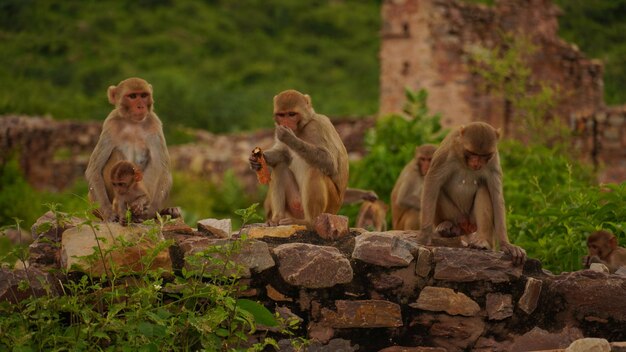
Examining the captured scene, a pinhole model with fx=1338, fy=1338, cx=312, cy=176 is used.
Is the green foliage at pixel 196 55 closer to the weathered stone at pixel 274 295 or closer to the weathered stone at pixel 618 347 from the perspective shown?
the weathered stone at pixel 274 295

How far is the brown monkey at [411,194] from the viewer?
1296cm

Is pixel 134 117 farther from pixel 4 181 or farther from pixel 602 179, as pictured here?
pixel 4 181

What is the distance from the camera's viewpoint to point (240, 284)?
24.5 feet

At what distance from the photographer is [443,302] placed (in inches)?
302

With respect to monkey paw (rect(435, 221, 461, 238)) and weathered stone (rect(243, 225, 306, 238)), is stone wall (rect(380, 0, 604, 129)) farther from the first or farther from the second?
weathered stone (rect(243, 225, 306, 238))

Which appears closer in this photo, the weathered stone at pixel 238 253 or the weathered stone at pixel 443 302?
the weathered stone at pixel 238 253

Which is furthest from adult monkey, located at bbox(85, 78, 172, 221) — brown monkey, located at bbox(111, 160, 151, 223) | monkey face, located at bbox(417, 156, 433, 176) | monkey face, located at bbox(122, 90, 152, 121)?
monkey face, located at bbox(417, 156, 433, 176)

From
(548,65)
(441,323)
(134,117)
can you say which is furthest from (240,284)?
(548,65)

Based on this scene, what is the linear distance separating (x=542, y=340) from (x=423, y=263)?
81cm

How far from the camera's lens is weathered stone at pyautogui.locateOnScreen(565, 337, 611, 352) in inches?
280

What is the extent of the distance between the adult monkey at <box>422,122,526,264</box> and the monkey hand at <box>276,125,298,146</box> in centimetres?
103

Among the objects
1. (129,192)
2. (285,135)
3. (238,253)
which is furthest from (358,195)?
(238,253)

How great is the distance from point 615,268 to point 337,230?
7.52 ft

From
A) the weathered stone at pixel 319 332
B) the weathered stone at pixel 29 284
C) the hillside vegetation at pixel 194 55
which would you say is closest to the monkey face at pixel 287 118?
the weathered stone at pixel 319 332
